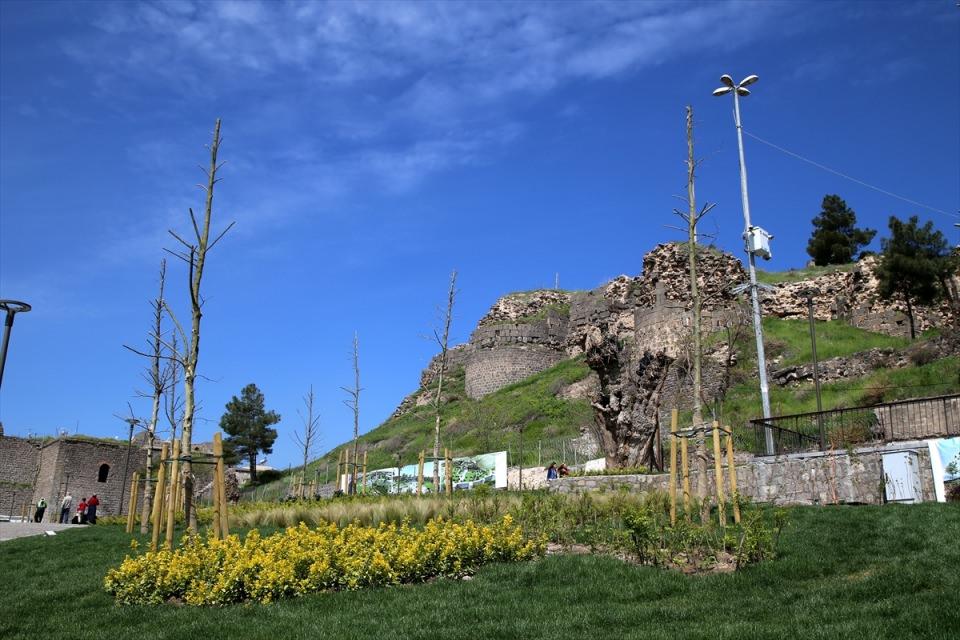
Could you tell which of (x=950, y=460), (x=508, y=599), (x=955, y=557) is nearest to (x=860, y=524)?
(x=955, y=557)

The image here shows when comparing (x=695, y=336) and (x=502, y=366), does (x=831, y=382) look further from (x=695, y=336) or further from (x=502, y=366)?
(x=502, y=366)

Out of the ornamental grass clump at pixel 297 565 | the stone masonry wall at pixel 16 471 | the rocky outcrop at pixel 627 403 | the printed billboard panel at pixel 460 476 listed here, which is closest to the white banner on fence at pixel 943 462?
the rocky outcrop at pixel 627 403

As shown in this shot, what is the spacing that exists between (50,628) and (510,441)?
3264cm

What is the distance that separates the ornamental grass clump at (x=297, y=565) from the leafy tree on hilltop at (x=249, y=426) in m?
46.7

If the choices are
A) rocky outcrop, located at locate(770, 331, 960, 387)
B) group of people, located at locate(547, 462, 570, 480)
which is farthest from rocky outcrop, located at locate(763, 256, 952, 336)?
group of people, located at locate(547, 462, 570, 480)

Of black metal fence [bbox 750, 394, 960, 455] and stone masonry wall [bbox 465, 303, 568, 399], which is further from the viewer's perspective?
stone masonry wall [bbox 465, 303, 568, 399]

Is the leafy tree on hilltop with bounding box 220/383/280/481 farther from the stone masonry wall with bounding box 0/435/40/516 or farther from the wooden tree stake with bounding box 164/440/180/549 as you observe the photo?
the wooden tree stake with bounding box 164/440/180/549

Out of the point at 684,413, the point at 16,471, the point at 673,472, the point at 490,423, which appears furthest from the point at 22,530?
the point at 490,423

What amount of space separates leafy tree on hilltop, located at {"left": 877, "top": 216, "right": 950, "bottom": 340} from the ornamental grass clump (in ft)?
100

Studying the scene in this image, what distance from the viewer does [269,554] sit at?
30.7ft

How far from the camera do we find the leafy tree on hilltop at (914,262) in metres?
34.1

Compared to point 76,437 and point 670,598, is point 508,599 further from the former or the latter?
point 76,437

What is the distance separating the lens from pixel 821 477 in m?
16.2

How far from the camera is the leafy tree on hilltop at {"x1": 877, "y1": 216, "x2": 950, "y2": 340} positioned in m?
34.1
